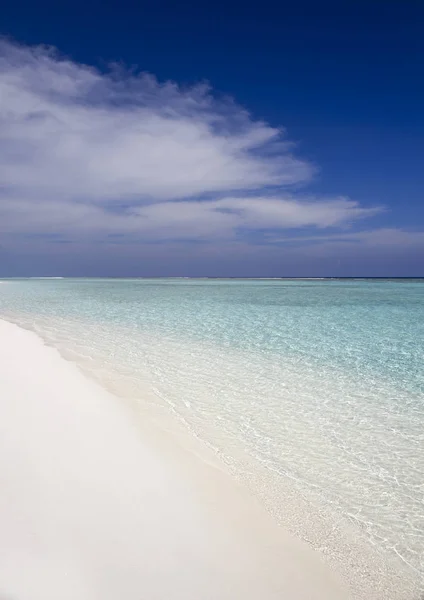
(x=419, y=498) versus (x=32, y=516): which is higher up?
(x=32, y=516)

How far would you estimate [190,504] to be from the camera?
2896 mm

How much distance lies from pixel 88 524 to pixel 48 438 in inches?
61.2

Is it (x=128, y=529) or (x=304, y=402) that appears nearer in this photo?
(x=128, y=529)

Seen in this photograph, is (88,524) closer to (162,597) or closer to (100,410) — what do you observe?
Answer: (162,597)

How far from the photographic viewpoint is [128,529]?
2520mm

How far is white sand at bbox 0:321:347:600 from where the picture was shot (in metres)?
2.07

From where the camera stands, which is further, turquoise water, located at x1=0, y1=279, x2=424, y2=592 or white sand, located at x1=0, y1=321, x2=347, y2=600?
turquoise water, located at x1=0, y1=279, x2=424, y2=592

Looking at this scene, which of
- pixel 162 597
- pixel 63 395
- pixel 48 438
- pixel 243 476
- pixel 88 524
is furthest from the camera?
pixel 63 395

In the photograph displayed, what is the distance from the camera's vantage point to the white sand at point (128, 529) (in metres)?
2.07

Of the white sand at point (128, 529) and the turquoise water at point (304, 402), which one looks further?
the turquoise water at point (304, 402)

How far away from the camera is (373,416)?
16.5ft

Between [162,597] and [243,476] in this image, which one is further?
[243,476]

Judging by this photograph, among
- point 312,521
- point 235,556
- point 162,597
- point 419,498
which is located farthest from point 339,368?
point 162,597

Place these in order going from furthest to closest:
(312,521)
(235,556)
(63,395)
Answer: (63,395) < (312,521) < (235,556)
